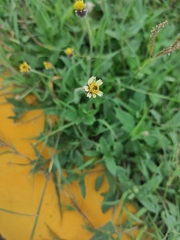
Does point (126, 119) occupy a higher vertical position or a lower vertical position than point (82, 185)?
higher

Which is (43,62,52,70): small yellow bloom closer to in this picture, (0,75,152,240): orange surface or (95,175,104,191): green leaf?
(0,75,152,240): orange surface

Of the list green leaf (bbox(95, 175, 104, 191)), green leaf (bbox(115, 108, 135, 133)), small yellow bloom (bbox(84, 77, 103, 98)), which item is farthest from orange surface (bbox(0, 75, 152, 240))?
small yellow bloom (bbox(84, 77, 103, 98))

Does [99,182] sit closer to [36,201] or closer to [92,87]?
[36,201]

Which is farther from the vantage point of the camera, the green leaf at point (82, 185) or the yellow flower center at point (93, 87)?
the green leaf at point (82, 185)

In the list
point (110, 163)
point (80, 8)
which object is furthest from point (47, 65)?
point (110, 163)

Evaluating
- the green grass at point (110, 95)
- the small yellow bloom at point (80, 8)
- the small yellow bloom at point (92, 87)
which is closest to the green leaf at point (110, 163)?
the green grass at point (110, 95)

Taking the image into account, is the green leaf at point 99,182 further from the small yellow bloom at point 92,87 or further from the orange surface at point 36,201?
the small yellow bloom at point 92,87
